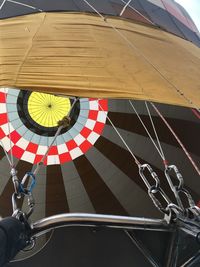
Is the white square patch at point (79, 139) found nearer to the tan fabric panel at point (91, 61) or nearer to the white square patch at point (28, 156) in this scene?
→ the white square patch at point (28, 156)

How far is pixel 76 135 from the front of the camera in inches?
224

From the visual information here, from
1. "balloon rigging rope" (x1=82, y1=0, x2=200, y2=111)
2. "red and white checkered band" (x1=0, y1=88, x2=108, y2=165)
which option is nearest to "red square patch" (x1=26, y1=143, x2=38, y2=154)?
"red and white checkered band" (x1=0, y1=88, x2=108, y2=165)

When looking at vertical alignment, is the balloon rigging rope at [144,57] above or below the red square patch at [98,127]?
below

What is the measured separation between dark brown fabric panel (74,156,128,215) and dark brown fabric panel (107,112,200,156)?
2.62ft

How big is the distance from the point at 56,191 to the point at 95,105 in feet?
4.66

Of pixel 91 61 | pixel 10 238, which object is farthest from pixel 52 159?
pixel 10 238

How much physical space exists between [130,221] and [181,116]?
4076mm

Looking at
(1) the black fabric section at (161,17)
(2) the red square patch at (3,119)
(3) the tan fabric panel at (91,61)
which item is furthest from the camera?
(2) the red square patch at (3,119)

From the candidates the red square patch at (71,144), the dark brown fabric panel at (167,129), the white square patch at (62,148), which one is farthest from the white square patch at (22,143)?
the dark brown fabric panel at (167,129)

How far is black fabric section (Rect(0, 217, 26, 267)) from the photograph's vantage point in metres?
1.33

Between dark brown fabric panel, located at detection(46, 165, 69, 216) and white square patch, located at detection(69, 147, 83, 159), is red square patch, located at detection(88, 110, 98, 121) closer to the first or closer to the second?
white square patch, located at detection(69, 147, 83, 159)

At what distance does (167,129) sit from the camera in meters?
5.70

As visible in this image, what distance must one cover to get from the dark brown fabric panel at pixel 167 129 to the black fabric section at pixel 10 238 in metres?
4.34

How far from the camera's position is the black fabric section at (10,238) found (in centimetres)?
133
